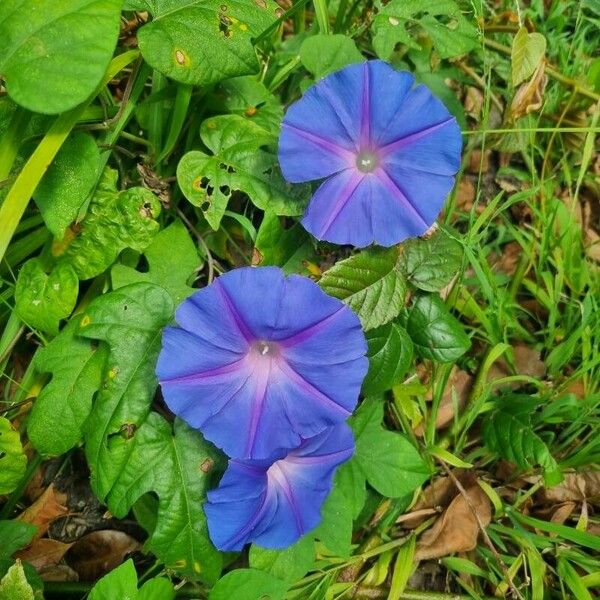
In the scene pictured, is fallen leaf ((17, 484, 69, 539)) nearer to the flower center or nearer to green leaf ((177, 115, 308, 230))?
green leaf ((177, 115, 308, 230))

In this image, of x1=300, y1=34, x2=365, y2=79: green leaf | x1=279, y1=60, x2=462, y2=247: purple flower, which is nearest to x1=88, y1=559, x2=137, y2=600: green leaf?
x1=279, y1=60, x2=462, y2=247: purple flower

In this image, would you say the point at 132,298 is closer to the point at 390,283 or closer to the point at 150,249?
the point at 150,249

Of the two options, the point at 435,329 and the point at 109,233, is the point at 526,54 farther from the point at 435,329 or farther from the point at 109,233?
the point at 109,233

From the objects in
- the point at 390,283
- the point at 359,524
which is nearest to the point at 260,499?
the point at 359,524

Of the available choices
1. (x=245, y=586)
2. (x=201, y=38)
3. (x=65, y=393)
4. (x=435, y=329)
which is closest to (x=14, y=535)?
(x=65, y=393)

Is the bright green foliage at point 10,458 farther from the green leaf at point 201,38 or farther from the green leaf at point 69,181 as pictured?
the green leaf at point 201,38

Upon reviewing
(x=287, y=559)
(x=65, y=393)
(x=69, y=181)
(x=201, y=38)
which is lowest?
(x=287, y=559)
